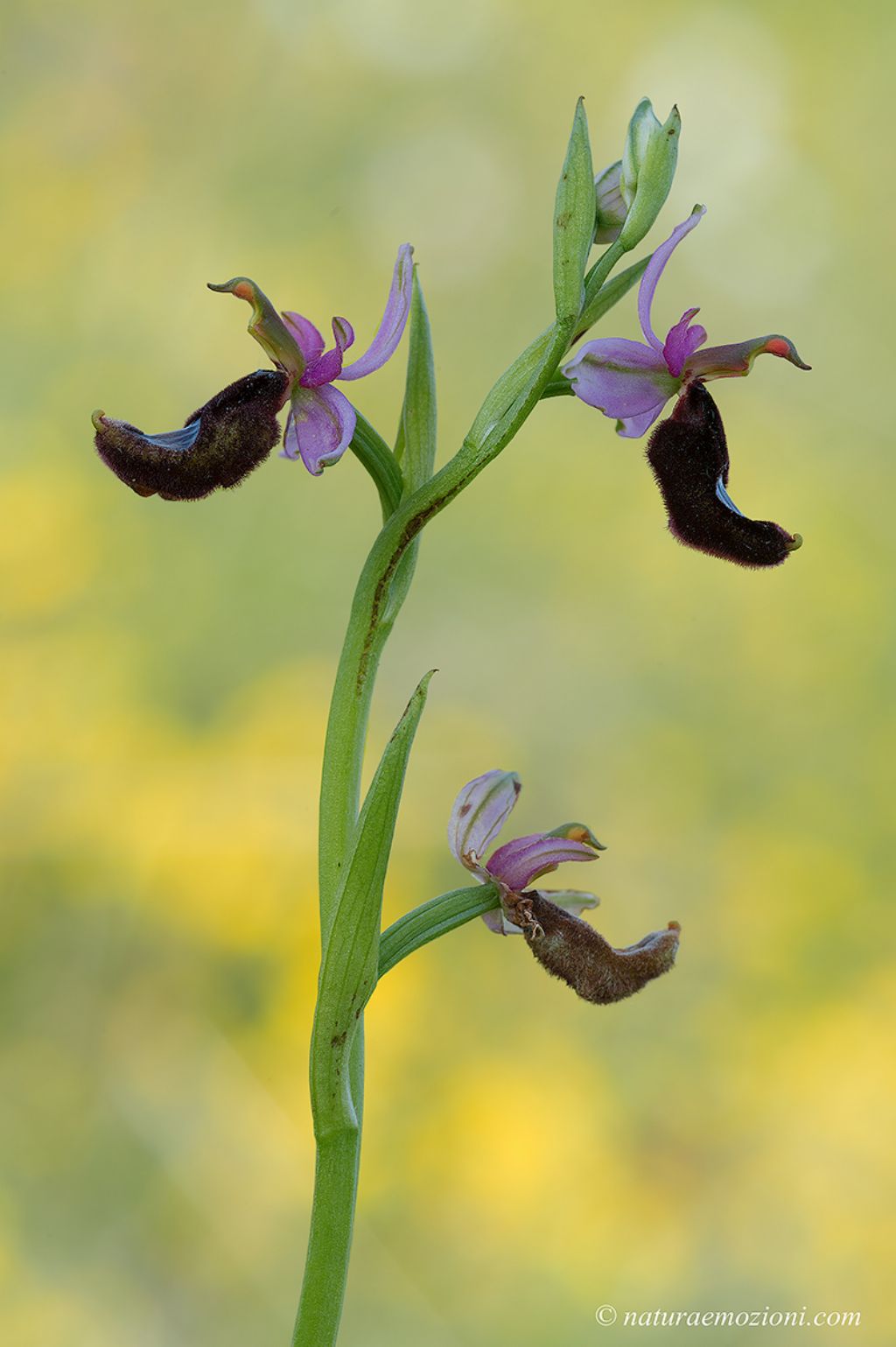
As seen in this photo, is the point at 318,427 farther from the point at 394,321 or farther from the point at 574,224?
the point at 574,224

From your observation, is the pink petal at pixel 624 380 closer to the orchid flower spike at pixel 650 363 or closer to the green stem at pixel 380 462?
the orchid flower spike at pixel 650 363

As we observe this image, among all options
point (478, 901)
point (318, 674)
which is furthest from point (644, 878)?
point (478, 901)

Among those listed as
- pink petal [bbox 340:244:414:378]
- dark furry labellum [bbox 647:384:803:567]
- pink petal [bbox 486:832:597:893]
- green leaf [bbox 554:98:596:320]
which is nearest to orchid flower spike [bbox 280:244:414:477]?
pink petal [bbox 340:244:414:378]

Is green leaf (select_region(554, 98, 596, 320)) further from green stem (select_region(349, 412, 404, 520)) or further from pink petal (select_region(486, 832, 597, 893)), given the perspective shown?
pink petal (select_region(486, 832, 597, 893))

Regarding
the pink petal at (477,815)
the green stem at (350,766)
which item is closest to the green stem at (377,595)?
the green stem at (350,766)

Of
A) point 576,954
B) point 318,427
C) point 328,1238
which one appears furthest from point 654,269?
point 328,1238

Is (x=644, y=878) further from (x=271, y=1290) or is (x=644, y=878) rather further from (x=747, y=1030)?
(x=271, y=1290)

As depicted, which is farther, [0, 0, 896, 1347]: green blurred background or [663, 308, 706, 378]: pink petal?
[0, 0, 896, 1347]: green blurred background

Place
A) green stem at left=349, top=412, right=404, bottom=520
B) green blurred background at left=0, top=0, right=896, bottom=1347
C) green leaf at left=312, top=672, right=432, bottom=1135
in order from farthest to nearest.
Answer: green blurred background at left=0, top=0, right=896, bottom=1347 < green stem at left=349, top=412, right=404, bottom=520 < green leaf at left=312, top=672, right=432, bottom=1135

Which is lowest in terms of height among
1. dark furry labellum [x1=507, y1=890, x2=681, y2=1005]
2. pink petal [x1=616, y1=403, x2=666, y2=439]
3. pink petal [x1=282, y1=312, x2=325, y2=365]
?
dark furry labellum [x1=507, y1=890, x2=681, y2=1005]
